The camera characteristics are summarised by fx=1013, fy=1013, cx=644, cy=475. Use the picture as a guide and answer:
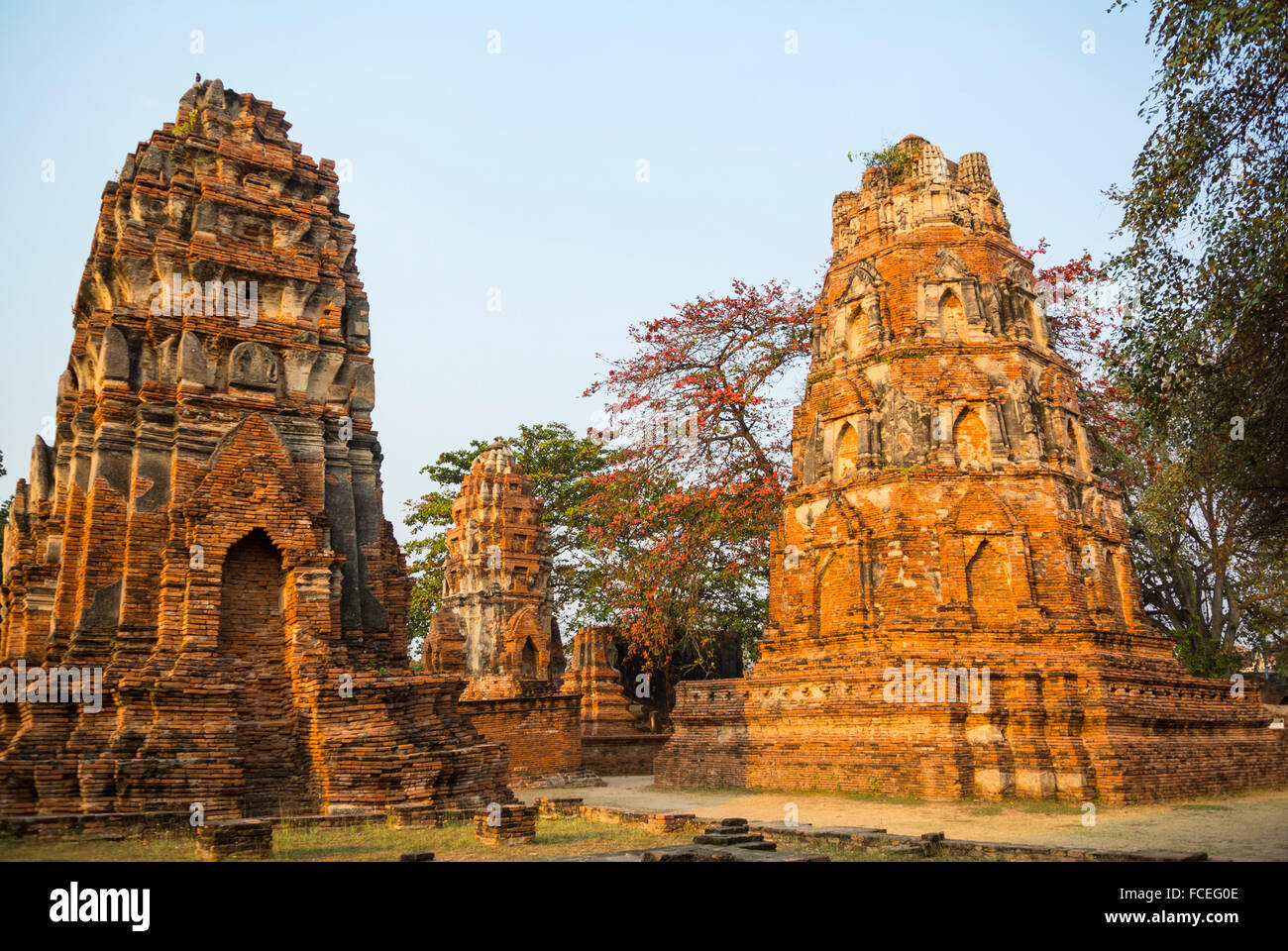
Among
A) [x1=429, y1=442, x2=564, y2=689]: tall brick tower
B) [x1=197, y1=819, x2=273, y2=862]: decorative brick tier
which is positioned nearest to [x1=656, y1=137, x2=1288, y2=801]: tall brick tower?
[x1=429, y1=442, x2=564, y2=689]: tall brick tower

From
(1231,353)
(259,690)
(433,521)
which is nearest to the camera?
(1231,353)

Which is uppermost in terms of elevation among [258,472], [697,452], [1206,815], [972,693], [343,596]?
[697,452]

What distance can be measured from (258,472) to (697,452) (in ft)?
41.4

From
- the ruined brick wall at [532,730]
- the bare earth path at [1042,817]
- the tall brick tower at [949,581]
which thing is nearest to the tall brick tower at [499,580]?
the ruined brick wall at [532,730]

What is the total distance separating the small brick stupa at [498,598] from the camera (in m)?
24.4

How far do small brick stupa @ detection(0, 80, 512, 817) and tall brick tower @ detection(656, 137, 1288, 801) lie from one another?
7.36m

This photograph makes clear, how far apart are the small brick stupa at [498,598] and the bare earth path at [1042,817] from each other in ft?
22.4

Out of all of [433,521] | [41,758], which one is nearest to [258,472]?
[41,758]

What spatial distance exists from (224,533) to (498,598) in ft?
45.3

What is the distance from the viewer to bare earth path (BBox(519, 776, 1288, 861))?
10.7m

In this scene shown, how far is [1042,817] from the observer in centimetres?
1350

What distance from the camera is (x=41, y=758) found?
424 inches

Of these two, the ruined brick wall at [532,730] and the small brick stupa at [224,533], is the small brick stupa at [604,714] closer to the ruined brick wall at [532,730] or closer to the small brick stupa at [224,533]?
the ruined brick wall at [532,730]
